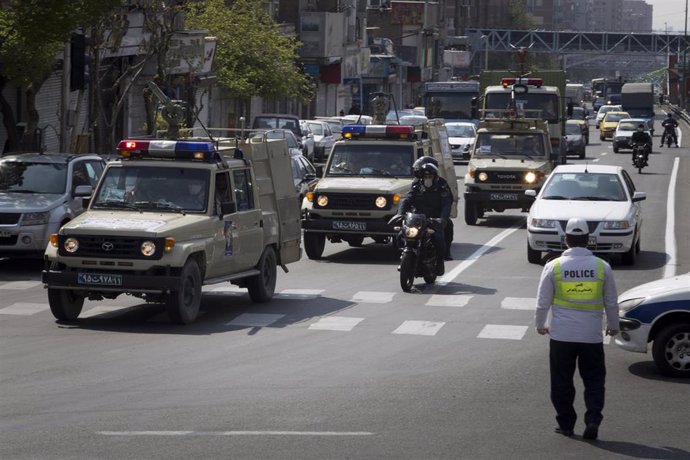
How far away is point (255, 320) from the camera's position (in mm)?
16531

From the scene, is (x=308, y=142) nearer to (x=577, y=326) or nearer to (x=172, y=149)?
(x=172, y=149)

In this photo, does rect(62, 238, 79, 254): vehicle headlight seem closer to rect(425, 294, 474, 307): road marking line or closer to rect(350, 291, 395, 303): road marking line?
rect(350, 291, 395, 303): road marking line

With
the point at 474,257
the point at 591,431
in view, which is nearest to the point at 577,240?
the point at 591,431

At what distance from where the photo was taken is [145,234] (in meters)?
15.4

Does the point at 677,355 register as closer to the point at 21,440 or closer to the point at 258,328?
the point at 258,328

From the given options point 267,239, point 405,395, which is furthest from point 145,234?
point 405,395

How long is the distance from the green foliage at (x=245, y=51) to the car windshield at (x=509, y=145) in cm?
2187

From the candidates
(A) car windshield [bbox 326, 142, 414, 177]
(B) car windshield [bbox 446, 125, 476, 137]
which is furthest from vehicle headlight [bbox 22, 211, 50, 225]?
(B) car windshield [bbox 446, 125, 476, 137]

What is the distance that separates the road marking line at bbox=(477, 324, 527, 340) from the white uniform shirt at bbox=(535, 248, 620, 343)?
5052mm

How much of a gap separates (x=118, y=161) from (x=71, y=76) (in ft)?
49.2

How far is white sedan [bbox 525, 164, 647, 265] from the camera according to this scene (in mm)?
22156

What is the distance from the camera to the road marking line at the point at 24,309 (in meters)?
16.9

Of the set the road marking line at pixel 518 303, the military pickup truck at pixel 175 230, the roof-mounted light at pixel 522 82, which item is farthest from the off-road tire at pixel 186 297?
the roof-mounted light at pixel 522 82

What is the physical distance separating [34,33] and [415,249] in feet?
33.7
